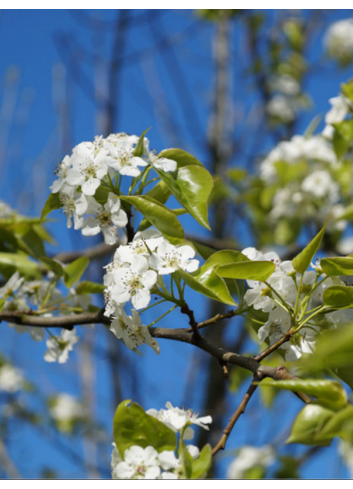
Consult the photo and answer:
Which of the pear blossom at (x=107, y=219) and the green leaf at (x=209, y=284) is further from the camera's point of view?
the pear blossom at (x=107, y=219)

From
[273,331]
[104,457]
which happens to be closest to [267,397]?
[273,331]

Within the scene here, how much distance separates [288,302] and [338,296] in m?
0.12

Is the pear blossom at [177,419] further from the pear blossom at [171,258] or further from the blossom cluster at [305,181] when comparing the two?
the blossom cluster at [305,181]

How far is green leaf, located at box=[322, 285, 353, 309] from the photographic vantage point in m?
0.85

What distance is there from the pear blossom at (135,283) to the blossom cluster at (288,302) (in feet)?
0.60

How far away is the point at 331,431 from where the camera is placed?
61 centimetres

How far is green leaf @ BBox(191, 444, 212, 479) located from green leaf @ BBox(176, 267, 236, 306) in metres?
0.22

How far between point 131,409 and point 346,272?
0.40 m

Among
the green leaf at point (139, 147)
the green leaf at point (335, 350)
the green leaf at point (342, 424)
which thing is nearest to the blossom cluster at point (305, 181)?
the green leaf at point (139, 147)

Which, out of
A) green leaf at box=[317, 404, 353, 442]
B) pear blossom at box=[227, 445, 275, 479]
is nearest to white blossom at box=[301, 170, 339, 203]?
pear blossom at box=[227, 445, 275, 479]

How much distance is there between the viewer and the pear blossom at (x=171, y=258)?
89 cm

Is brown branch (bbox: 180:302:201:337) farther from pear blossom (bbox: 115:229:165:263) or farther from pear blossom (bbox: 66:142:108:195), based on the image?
pear blossom (bbox: 66:142:108:195)

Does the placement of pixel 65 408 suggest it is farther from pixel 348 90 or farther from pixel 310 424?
pixel 310 424

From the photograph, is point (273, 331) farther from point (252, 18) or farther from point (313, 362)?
point (252, 18)
